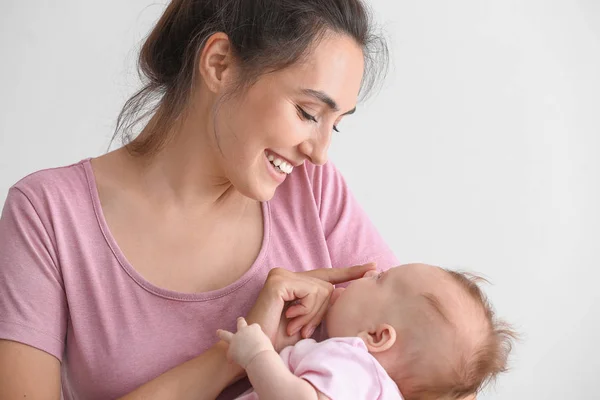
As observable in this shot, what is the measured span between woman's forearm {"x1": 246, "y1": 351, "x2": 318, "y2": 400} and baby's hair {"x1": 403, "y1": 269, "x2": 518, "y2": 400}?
0.28 metres

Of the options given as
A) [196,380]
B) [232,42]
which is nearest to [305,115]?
[232,42]

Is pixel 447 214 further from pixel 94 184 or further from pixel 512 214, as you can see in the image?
pixel 94 184

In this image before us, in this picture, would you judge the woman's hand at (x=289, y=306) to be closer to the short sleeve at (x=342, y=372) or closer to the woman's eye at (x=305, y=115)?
the short sleeve at (x=342, y=372)

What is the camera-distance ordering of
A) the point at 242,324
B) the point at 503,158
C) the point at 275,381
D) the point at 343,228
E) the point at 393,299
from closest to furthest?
the point at 275,381 → the point at 242,324 → the point at 393,299 → the point at 343,228 → the point at 503,158

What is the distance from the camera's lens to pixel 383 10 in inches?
124

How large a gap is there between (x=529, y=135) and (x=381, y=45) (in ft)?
4.32

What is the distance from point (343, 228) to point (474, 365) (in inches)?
18.9

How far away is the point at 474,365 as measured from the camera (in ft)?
5.77

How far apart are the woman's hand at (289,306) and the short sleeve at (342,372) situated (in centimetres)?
13

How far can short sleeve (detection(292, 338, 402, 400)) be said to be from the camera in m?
1.61

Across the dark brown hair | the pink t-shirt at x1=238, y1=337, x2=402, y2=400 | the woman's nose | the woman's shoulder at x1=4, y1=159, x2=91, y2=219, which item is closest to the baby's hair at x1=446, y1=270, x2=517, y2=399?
the pink t-shirt at x1=238, y1=337, x2=402, y2=400

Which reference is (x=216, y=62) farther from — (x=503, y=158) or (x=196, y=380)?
(x=503, y=158)

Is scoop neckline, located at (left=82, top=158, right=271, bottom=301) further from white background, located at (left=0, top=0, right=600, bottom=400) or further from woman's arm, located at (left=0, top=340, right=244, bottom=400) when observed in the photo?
white background, located at (left=0, top=0, right=600, bottom=400)

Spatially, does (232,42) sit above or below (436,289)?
above
